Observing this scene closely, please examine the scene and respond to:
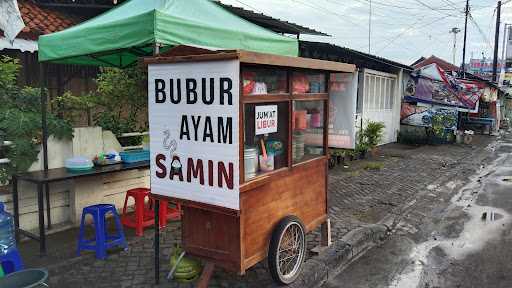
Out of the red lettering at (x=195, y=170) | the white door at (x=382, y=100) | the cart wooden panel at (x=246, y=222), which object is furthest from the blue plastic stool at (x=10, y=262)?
the white door at (x=382, y=100)

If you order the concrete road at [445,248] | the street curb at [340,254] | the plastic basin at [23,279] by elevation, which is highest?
the plastic basin at [23,279]

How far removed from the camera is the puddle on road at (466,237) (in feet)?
16.1

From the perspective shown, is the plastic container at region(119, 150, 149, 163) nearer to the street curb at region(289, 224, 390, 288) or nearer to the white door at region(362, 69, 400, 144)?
the street curb at region(289, 224, 390, 288)

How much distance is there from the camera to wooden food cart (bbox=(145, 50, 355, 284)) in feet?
11.2

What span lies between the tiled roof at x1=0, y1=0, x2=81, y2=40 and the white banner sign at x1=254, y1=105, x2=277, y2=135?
17.5ft

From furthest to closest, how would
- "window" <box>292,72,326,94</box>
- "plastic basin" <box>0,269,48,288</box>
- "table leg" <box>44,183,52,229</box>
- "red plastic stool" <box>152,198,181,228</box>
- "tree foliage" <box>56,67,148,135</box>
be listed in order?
1. "tree foliage" <box>56,67,148,135</box>
2. "red plastic stool" <box>152,198,181,228</box>
3. "table leg" <box>44,183,52,229</box>
4. "window" <box>292,72,326,94</box>
5. "plastic basin" <box>0,269,48,288</box>

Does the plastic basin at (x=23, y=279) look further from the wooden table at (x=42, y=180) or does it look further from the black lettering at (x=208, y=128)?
the black lettering at (x=208, y=128)

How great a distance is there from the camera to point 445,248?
580 cm

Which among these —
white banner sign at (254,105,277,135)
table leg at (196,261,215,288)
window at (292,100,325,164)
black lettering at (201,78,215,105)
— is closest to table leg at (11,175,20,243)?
table leg at (196,261,215,288)

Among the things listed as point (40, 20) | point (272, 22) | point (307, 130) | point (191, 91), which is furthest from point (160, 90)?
point (272, 22)

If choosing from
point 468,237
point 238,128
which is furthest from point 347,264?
point 238,128

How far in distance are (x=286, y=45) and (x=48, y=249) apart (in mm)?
4178

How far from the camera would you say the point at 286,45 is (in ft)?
19.8

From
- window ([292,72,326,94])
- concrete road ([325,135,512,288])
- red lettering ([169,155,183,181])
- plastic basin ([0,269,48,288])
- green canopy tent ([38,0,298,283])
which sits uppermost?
green canopy tent ([38,0,298,283])
